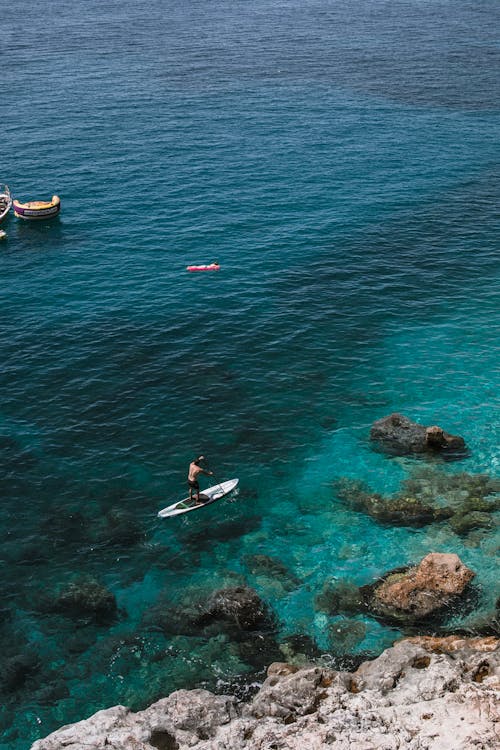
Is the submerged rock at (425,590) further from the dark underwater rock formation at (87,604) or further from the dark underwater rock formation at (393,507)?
the dark underwater rock formation at (87,604)

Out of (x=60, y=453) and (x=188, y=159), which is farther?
(x=188, y=159)

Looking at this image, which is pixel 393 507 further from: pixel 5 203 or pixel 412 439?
pixel 5 203

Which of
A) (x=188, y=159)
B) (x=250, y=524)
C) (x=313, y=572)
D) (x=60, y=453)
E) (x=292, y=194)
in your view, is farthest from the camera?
(x=188, y=159)

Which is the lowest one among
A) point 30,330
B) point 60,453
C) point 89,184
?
point 60,453

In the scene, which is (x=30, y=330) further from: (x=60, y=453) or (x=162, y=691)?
(x=162, y=691)

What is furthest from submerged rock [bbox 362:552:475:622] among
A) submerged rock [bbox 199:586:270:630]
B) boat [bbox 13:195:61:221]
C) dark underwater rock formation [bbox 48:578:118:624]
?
boat [bbox 13:195:61:221]

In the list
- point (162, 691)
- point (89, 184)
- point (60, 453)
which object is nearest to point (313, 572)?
point (162, 691)

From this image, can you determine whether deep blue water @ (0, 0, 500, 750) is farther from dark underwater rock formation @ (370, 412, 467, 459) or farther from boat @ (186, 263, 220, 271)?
dark underwater rock formation @ (370, 412, 467, 459)

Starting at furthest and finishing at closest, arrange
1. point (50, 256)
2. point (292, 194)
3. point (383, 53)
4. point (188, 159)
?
point (383, 53)
point (188, 159)
point (292, 194)
point (50, 256)
